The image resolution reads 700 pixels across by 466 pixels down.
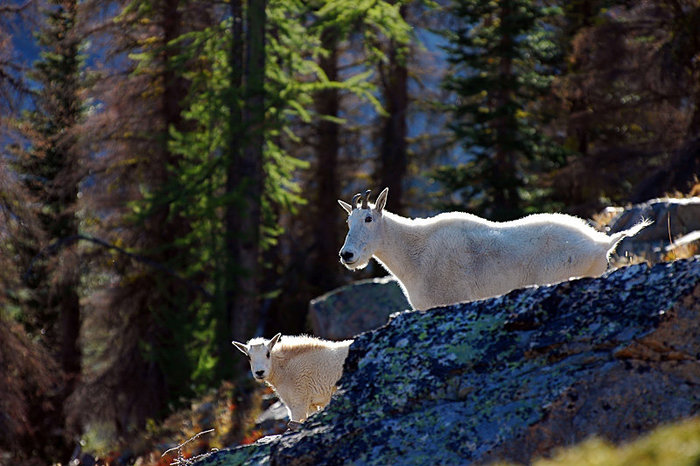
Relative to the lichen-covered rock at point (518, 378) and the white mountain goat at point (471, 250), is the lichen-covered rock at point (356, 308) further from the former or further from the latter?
the lichen-covered rock at point (518, 378)

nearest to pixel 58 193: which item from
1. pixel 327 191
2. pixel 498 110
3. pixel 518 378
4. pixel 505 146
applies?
pixel 327 191

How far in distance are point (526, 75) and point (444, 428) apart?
902 inches

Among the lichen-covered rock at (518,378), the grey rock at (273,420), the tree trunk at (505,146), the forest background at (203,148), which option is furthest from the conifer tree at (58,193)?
the lichen-covered rock at (518,378)

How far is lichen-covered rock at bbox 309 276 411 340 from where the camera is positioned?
58.0 feet

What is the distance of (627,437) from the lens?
434 centimetres

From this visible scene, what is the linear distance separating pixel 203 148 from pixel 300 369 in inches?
526

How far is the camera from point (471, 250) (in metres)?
8.48

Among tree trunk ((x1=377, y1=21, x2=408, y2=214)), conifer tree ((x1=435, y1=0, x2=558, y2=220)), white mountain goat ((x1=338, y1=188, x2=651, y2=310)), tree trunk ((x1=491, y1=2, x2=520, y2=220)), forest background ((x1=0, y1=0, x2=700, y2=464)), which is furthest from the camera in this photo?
tree trunk ((x1=377, y1=21, x2=408, y2=214))

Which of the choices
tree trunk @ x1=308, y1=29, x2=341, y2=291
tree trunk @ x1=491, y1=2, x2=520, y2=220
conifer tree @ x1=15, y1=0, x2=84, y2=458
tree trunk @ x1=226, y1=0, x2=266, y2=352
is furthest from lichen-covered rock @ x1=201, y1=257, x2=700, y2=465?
tree trunk @ x1=308, y1=29, x2=341, y2=291

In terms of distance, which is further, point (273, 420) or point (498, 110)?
point (498, 110)

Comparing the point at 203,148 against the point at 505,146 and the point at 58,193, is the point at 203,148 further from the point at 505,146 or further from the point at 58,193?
the point at 505,146

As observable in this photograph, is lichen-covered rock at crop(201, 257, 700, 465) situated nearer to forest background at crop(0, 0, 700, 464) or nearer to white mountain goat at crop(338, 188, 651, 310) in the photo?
white mountain goat at crop(338, 188, 651, 310)

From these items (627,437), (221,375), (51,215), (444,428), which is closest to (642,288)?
(627,437)

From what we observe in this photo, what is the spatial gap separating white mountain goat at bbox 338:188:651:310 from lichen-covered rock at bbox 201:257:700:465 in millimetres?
2718
